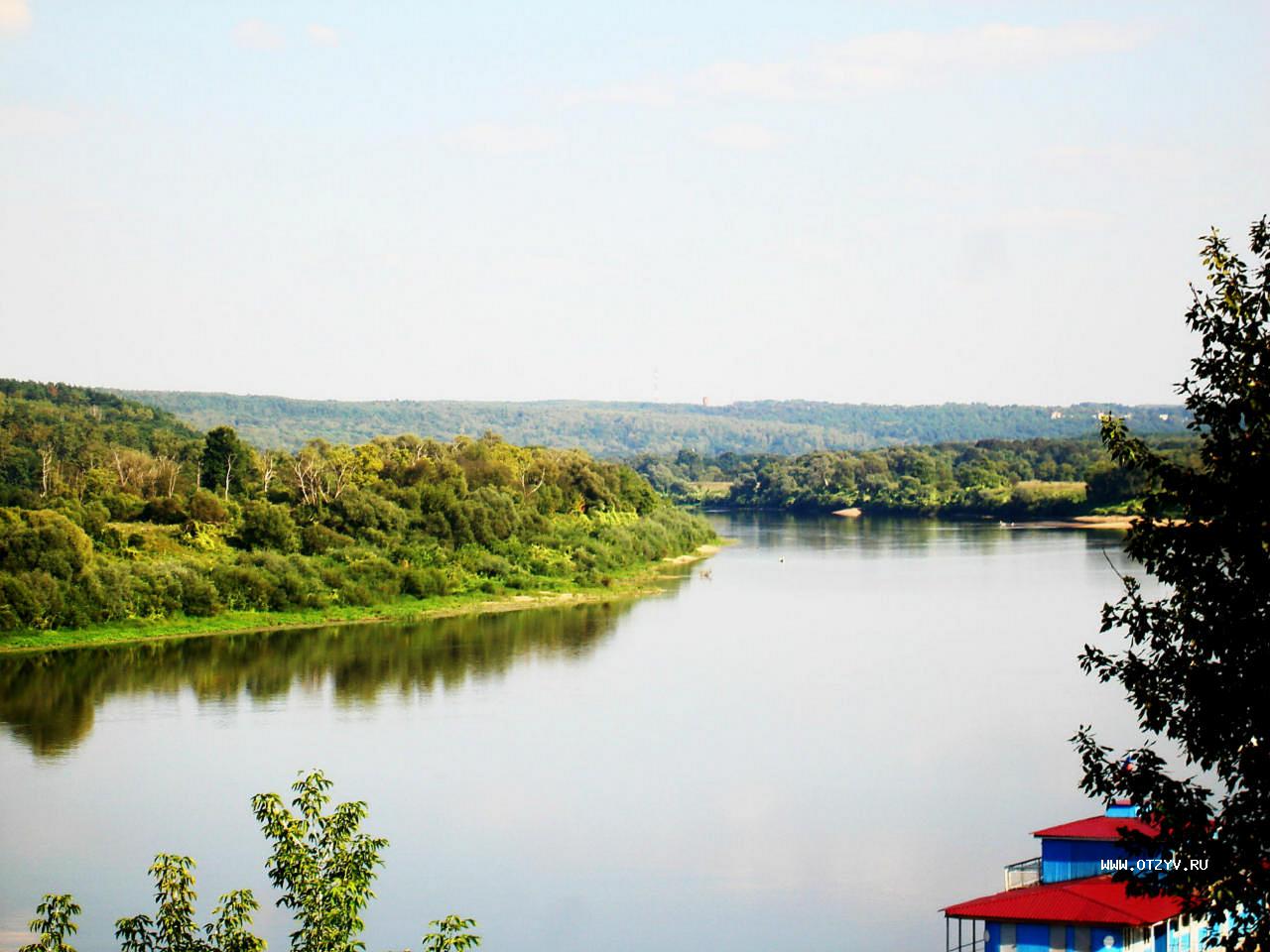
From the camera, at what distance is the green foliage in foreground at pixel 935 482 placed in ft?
281

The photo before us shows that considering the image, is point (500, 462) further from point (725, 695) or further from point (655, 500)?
point (725, 695)

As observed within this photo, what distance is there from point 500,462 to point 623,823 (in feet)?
120

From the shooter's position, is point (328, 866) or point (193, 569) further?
point (193, 569)

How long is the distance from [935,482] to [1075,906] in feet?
291

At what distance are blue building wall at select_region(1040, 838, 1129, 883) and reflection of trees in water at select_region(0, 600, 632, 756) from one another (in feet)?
52.3

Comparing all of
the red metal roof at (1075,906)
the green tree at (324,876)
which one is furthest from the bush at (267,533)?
the green tree at (324,876)

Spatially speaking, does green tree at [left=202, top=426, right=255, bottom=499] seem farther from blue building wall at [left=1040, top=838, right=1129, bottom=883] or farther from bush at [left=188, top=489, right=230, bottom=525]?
blue building wall at [left=1040, top=838, right=1129, bottom=883]

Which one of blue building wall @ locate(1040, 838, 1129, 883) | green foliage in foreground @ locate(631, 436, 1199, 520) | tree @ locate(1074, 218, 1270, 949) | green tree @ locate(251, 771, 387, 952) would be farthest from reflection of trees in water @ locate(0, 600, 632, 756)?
green foliage in foreground @ locate(631, 436, 1199, 520)

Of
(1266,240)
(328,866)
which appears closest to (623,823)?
(328,866)

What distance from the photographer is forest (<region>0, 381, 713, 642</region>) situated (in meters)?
35.4

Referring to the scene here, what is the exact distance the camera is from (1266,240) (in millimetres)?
7176

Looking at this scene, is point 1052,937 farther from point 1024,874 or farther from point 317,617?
point 317,617

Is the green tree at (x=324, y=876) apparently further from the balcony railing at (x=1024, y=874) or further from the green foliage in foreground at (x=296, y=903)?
the balcony railing at (x=1024, y=874)

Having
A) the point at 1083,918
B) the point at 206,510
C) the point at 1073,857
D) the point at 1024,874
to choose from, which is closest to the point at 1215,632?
the point at 1083,918
